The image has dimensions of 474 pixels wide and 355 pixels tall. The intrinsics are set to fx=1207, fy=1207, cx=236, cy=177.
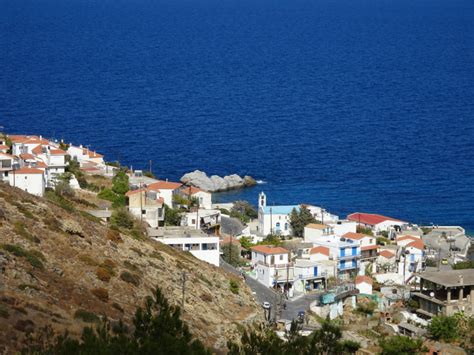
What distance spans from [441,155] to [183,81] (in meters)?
58.5

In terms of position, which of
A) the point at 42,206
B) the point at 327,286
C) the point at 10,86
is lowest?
the point at 327,286

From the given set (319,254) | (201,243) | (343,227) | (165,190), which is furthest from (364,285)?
(165,190)

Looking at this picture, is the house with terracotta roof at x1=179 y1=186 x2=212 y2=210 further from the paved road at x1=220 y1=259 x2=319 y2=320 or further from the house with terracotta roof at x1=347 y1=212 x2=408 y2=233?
the paved road at x1=220 y1=259 x2=319 y2=320

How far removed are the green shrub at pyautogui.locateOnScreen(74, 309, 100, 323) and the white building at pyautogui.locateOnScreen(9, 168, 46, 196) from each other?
2053 cm

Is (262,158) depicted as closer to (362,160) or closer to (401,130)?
(362,160)

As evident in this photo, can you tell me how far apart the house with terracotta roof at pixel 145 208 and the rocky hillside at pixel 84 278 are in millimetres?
9223

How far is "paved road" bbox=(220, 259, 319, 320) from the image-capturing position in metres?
40.0

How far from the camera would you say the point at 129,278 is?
32.0 m

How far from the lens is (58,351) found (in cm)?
1997

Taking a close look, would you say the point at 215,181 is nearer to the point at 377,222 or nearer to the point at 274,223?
the point at 377,222

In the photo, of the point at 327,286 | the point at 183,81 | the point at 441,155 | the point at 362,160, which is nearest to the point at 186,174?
the point at 362,160

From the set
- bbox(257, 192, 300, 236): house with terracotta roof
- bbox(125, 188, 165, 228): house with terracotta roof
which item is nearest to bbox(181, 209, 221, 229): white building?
bbox(125, 188, 165, 228): house with terracotta roof

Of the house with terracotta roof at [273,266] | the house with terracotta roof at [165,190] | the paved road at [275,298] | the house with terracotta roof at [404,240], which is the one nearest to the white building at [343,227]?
the house with terracotta roof at [404,240]

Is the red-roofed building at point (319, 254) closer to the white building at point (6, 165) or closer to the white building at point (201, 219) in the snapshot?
the white building at point (201, 219)
